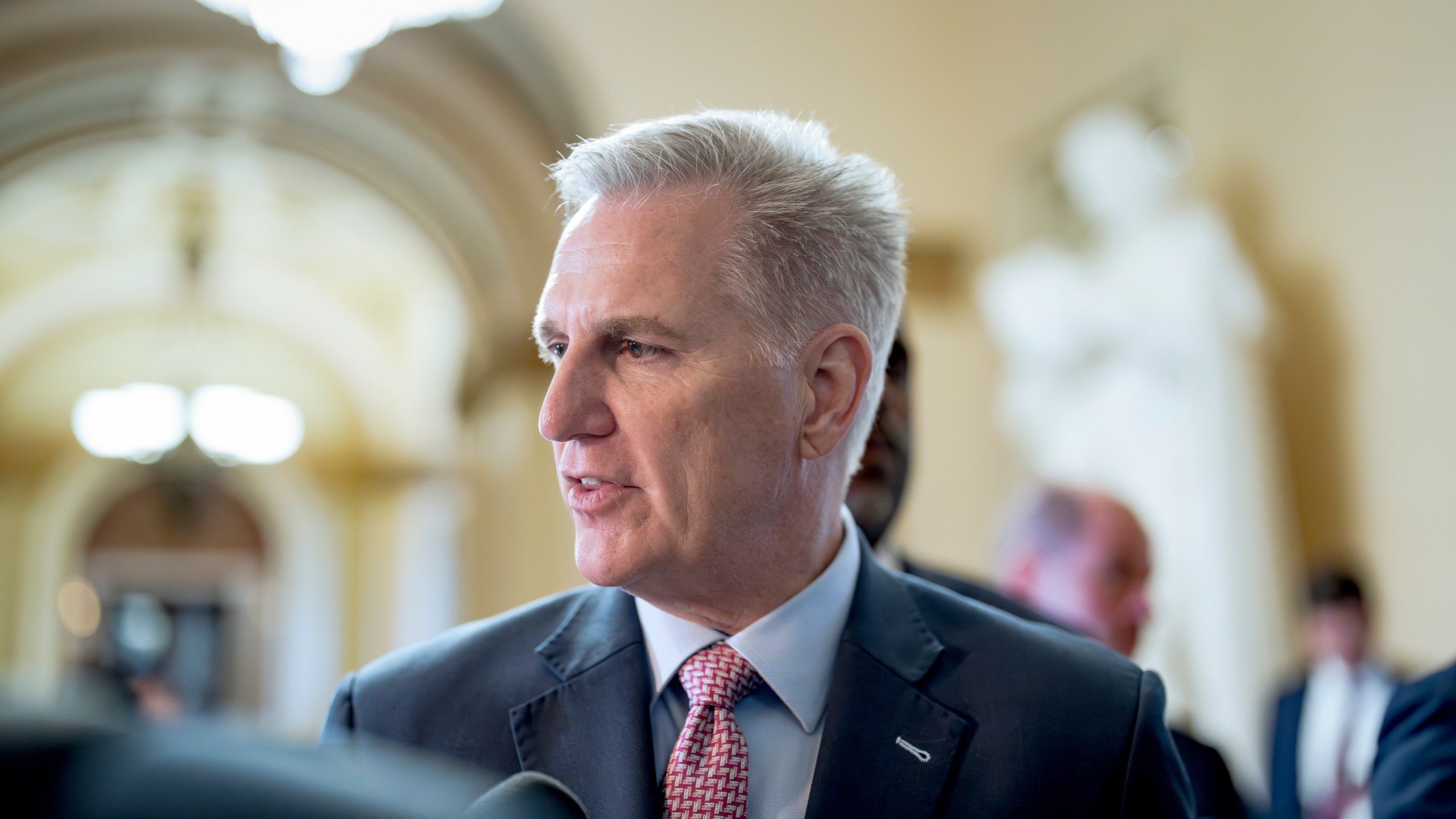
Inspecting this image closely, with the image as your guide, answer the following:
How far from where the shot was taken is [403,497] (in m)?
16.2

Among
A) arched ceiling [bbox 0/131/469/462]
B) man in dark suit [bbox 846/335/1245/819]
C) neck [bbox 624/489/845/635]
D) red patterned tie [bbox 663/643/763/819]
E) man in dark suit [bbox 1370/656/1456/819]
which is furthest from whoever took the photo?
arched ceiling [bbox 0/131/469/462]

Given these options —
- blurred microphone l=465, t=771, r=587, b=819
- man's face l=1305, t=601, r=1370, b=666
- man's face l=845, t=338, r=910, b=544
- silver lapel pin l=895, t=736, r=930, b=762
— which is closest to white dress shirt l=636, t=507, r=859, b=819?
silver lapel pin l=895, t=736, r=930, b=762

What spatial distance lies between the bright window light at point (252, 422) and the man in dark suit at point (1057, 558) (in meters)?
12.6

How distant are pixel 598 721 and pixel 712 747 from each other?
0.49 ft

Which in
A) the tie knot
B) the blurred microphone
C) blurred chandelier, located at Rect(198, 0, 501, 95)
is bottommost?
the tie knot

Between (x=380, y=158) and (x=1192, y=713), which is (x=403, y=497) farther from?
(x=1192, y=713)

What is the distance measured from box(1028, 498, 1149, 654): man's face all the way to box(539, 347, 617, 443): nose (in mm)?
1710

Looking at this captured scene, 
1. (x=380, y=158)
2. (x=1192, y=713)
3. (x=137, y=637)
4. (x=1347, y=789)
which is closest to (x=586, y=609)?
(x=1347, y=789)

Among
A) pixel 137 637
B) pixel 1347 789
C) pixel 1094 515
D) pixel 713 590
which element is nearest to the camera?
pixel 713 590

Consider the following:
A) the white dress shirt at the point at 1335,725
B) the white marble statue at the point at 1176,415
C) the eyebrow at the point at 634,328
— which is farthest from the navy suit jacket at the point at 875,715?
the white dress shirt at the point at 1335,725

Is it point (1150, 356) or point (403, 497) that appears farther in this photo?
point (403, 497)

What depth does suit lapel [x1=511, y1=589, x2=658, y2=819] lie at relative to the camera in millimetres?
1556

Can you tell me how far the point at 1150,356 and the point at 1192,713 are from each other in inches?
60.7

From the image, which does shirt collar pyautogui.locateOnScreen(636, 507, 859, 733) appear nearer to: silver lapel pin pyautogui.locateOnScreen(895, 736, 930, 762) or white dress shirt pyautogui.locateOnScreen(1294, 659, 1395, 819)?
silver lapel pin pyautogui.locateOnScreen(895, 736, 930, 762)
